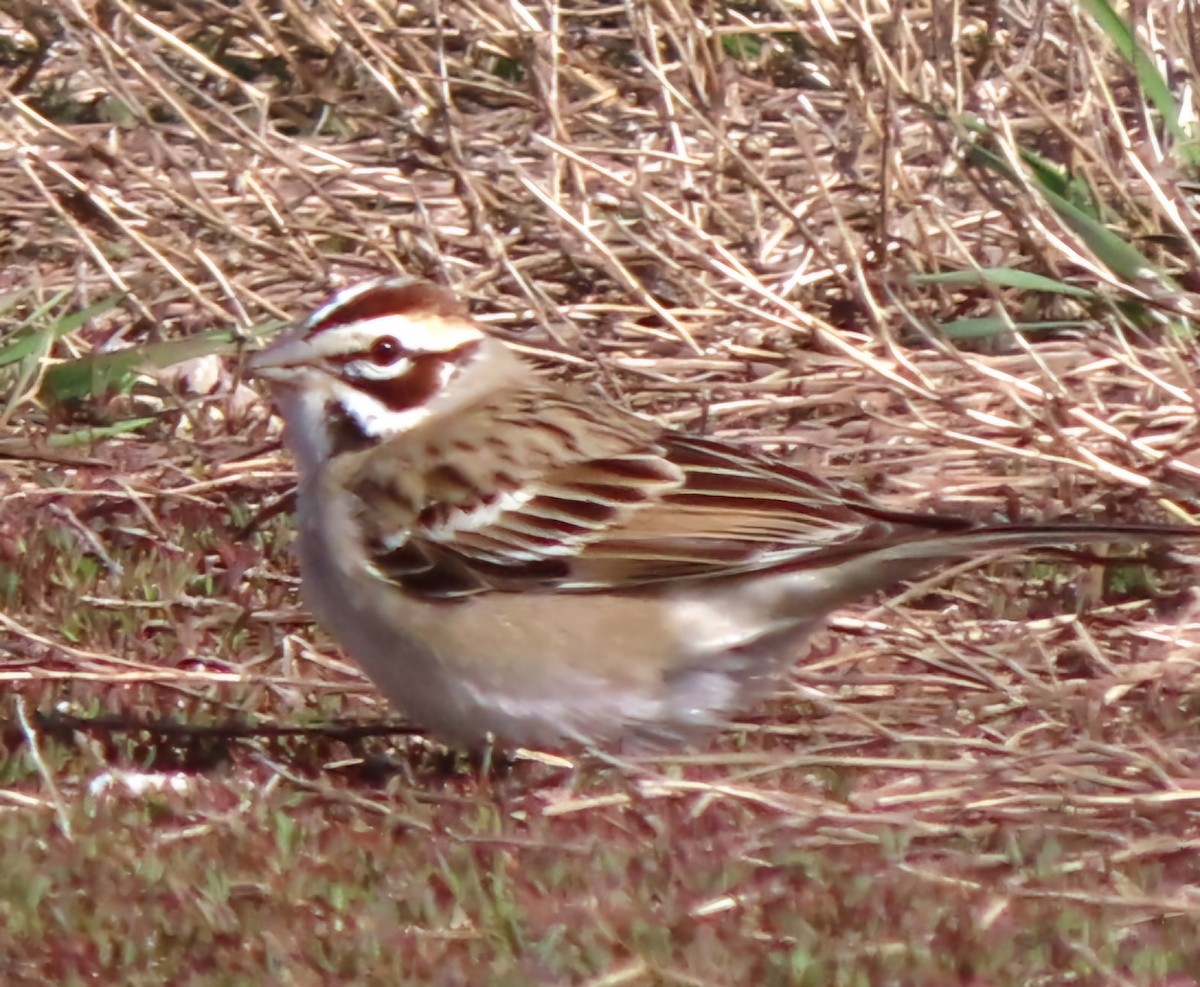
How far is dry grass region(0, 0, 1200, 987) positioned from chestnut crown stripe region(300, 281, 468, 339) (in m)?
1.06

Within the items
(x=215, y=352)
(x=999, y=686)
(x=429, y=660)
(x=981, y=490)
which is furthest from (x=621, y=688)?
(x=215, y=352)

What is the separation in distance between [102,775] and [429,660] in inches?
33.4

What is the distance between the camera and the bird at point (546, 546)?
5.59m

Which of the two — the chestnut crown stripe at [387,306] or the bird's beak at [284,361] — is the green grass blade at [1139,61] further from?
the bird's beak at [284,361]

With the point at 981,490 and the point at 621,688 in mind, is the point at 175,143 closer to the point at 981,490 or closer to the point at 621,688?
the point at 981,490

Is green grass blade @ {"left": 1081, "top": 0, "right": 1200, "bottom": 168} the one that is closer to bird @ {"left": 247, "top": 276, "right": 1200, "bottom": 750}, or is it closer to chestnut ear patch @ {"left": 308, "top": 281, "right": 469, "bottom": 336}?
bird @ {"left": 247, "top": 276, "right": 1200, "bottom": 750}

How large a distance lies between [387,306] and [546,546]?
2.43 ft

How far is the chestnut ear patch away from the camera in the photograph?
5871mm

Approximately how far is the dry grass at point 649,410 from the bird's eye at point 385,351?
3.21 ft

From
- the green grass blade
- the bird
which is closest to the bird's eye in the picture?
A: the bird

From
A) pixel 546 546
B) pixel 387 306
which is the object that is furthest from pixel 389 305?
pixel 546 546

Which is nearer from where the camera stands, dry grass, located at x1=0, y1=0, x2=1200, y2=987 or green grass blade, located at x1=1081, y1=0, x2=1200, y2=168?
dry grass, located at x1=0, y1=0, x2=1200, y2=987

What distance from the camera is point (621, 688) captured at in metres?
5.62

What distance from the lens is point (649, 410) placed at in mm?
8469
